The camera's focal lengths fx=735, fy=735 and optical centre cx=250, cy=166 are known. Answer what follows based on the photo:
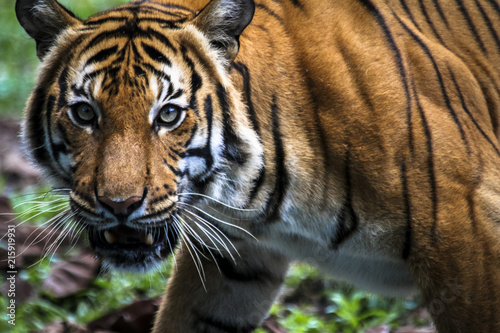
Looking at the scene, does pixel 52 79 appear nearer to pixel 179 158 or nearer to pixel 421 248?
pixel 179 158

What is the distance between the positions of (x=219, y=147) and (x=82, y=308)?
1.46 metres

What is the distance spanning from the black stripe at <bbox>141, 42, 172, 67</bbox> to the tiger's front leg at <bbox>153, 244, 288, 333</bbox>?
90 cm

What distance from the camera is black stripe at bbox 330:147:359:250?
2410mm

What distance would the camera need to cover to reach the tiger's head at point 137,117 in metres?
2.10

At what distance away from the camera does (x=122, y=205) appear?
2059mm

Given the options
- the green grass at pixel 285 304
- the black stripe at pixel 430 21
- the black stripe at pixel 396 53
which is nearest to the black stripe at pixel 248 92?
the black stripe at pixel 396 53

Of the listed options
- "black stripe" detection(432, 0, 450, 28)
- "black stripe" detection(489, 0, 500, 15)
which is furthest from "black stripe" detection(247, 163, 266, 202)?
"black stripe" detection(489, 0, 500, 15)

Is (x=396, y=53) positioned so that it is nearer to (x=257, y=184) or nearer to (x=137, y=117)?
(x=257, y=184)

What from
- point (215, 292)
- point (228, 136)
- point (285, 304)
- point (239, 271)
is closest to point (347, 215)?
point (228, 136)

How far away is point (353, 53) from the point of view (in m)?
2.47

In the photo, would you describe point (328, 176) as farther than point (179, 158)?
Yes

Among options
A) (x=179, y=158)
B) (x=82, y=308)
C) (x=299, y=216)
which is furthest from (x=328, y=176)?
(x=82, y=308)

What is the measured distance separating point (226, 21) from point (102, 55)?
1.30ft

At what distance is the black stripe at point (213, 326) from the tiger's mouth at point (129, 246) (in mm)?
652
